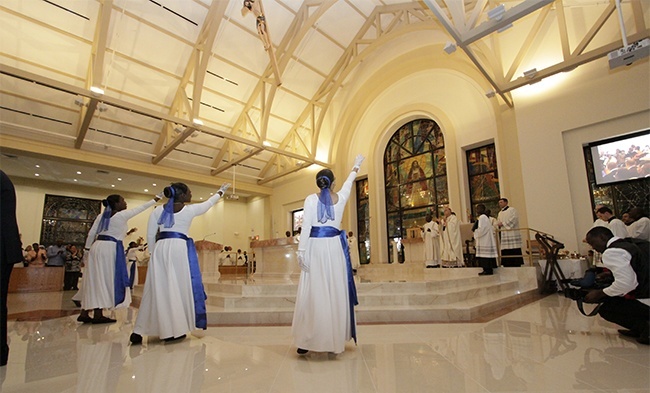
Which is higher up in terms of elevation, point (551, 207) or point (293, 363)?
point (551, 207)

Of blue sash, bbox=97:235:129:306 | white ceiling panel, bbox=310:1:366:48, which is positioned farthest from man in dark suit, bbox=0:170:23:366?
white ceiling panel, bbox=310:1:366:48

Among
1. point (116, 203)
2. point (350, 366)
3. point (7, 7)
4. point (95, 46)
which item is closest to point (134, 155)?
point (95, 46)

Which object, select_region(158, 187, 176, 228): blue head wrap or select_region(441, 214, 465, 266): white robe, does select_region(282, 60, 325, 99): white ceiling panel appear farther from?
select_region(158, 187, 176, 228): blue head wrap

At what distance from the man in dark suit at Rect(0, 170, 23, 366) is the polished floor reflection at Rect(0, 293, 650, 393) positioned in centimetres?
23

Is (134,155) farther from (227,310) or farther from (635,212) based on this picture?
(635,212)

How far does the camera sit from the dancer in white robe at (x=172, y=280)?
298 centimetres

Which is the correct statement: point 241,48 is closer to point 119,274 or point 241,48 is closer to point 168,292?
point 119,274

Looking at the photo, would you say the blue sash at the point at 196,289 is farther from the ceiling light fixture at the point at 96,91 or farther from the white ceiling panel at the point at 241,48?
the white ceiling panel at the point at 241,48

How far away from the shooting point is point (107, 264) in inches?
160

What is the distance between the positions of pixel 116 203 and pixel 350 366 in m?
3.43

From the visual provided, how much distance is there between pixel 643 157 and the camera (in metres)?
7.32

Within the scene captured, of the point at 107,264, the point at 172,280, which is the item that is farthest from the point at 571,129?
the point at 107,264

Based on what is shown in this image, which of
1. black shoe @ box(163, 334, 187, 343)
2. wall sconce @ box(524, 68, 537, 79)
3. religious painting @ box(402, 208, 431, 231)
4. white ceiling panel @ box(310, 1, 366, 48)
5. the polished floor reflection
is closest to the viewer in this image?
the polished floor reflection

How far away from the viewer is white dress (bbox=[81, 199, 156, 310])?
3977 millimetres
